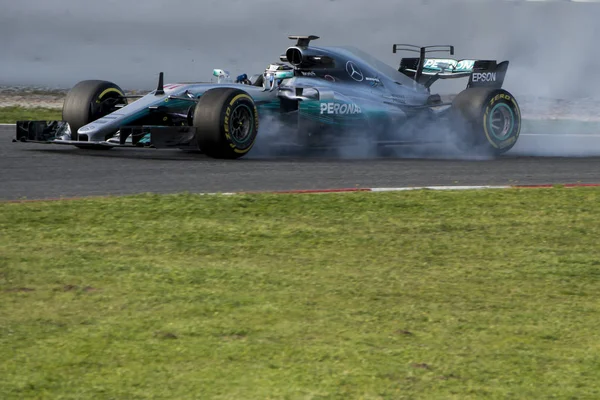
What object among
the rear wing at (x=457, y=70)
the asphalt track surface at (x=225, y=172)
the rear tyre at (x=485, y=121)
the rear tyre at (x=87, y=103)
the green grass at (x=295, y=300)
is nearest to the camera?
the green grass at (x=295, y=300)

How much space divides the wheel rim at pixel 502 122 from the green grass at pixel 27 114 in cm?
715

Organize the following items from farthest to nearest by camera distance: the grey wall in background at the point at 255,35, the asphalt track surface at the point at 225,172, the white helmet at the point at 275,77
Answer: the grey wall in background at the point at 255,35 < the white helmet at the point at 275,77 < the asphalt track surface at the point at 225,172

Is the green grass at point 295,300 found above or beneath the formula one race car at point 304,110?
beneath

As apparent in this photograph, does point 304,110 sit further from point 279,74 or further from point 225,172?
point 225,172

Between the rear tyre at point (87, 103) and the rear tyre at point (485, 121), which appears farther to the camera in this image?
the rear tyre at point (485, 121)

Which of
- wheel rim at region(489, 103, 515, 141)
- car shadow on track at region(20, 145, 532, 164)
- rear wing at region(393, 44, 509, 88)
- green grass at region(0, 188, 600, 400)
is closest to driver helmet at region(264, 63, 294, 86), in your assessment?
car shadow on track at region(20, 145, 532, 164)

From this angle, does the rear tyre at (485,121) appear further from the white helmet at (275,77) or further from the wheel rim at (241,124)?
the wheel rim at (241,124)

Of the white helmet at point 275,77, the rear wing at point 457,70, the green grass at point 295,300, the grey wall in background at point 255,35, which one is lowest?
the green grass at point 295,300

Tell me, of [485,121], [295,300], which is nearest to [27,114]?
[485,121]

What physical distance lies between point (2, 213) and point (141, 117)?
3.75m

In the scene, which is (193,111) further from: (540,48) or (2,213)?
(540,48)

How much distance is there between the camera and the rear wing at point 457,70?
12.0 metres

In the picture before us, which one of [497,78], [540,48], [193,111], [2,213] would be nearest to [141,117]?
[193,111]

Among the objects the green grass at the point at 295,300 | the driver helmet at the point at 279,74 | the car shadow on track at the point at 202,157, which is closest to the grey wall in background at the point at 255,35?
the car shadow on track at the point at 202,157
